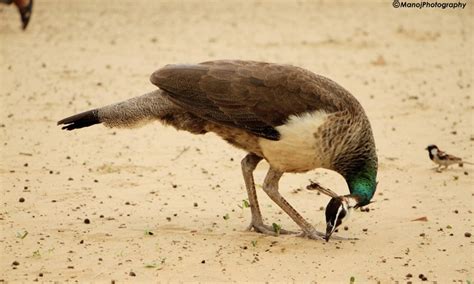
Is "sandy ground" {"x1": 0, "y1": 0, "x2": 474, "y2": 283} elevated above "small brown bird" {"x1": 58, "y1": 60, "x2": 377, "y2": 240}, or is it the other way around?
"small brown bird" {"x1": 58, "y1": 60, "x2": 377, "y2": 240}

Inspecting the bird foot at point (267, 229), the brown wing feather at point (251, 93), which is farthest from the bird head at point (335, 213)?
the brown wing feather at point (251, 93)

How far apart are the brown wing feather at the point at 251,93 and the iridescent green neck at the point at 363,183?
1.44 feet

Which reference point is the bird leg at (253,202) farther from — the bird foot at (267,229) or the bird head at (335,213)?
the bird head at (335,213)

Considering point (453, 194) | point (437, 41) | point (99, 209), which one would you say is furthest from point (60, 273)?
point (437, 41)

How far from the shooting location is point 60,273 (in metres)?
5.06

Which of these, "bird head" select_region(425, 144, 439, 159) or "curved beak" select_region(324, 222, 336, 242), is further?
"bird head" select_region(425, 144, 439, 159)

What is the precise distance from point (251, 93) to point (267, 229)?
97 cm

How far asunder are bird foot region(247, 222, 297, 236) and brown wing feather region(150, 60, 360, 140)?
0.69 m

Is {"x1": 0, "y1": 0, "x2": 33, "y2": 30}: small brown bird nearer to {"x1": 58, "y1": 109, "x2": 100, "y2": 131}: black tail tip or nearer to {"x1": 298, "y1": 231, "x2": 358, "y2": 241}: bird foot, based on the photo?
{"x1": 58, "y1": 109, "x2": 100, "y2": 131}: black tail tip

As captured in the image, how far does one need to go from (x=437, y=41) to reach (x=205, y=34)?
3.28 metres

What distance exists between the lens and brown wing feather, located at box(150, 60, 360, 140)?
5766 mm

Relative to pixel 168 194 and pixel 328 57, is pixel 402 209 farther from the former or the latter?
pixel 328 57

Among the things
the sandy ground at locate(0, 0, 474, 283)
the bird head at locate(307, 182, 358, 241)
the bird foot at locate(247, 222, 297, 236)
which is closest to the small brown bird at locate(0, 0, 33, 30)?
the sandy ground at locate(0, 0, 474, 283)

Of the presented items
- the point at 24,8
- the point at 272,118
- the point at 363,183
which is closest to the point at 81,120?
the point at 272,118
